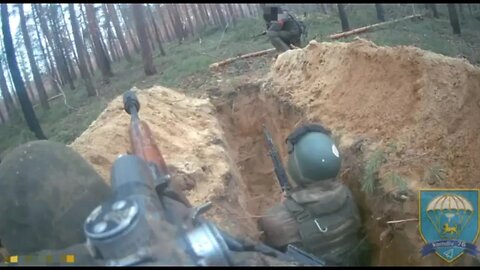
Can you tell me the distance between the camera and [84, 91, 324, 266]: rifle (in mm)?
1682

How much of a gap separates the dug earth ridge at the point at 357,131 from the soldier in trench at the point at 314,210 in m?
0.33

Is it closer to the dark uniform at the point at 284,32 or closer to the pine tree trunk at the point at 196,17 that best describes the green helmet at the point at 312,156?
the dark uniform at the point at 284,32

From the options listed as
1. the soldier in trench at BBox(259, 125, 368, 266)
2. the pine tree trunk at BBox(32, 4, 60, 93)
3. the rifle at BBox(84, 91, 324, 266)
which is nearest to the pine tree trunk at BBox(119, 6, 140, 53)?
the pine tree trunk at BBox(32, 4, 60, 93)

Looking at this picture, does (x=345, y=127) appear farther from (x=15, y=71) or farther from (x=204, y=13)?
(x=204, y=13)

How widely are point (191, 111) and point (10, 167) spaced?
4.61 metres

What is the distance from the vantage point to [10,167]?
287 centimetres

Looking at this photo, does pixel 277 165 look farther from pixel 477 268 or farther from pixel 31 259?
pixel 31 259

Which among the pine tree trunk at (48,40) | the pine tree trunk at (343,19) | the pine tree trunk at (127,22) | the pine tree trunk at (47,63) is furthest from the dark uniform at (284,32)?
the pine tree trunk at (127,22)

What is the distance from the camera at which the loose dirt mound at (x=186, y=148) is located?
15.3 feet

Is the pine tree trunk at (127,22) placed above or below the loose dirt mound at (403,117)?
above

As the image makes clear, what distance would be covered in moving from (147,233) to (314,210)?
226cm

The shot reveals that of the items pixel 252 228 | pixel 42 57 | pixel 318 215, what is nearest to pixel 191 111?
pixel 252 228

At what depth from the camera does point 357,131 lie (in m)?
5.30

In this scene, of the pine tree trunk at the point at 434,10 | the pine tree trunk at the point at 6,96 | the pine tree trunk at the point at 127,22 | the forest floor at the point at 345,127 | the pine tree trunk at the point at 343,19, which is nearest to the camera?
the forest floor at the point at 345,127
